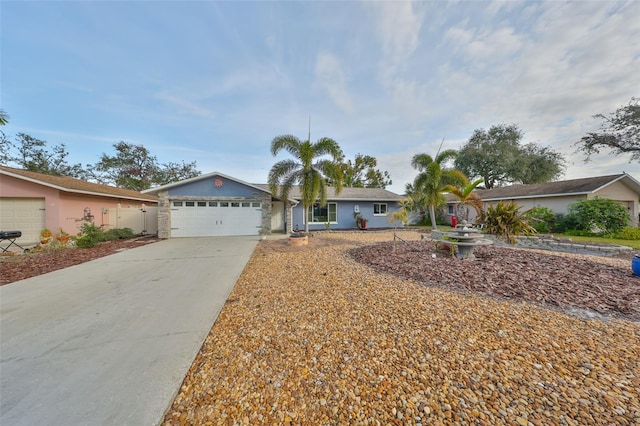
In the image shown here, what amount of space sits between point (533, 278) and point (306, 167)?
902 cm

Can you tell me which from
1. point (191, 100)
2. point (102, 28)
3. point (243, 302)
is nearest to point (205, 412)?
point (243, 302)

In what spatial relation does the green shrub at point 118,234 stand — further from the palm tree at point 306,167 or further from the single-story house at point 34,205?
the palm tree at point 306,167

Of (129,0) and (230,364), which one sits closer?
(230,364)

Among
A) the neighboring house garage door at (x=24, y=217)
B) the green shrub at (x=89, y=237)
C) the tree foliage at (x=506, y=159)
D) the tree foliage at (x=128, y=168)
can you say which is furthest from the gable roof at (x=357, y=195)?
the tree foliage at (x=128, y=168)

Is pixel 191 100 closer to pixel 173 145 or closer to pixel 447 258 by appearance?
pixel 173 145

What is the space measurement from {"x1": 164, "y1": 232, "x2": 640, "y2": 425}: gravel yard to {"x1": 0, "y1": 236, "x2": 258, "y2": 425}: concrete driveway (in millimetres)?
313

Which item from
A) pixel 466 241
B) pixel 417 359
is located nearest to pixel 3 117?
pixel 417 359

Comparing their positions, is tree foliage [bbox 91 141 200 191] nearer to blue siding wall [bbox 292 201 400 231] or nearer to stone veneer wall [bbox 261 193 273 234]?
blue siding wall [bbox 292 201 400 231]

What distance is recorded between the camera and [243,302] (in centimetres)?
376

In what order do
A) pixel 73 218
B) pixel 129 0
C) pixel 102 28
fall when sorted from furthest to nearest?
pixel 73 218 → pixel 102 28 → pixel 129 0

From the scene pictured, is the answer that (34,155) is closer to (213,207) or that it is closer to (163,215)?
(163,215)

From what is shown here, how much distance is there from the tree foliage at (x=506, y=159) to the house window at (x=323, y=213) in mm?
15869

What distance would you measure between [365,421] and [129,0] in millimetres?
11237

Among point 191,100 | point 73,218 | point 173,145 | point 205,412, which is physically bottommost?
point 205,412
